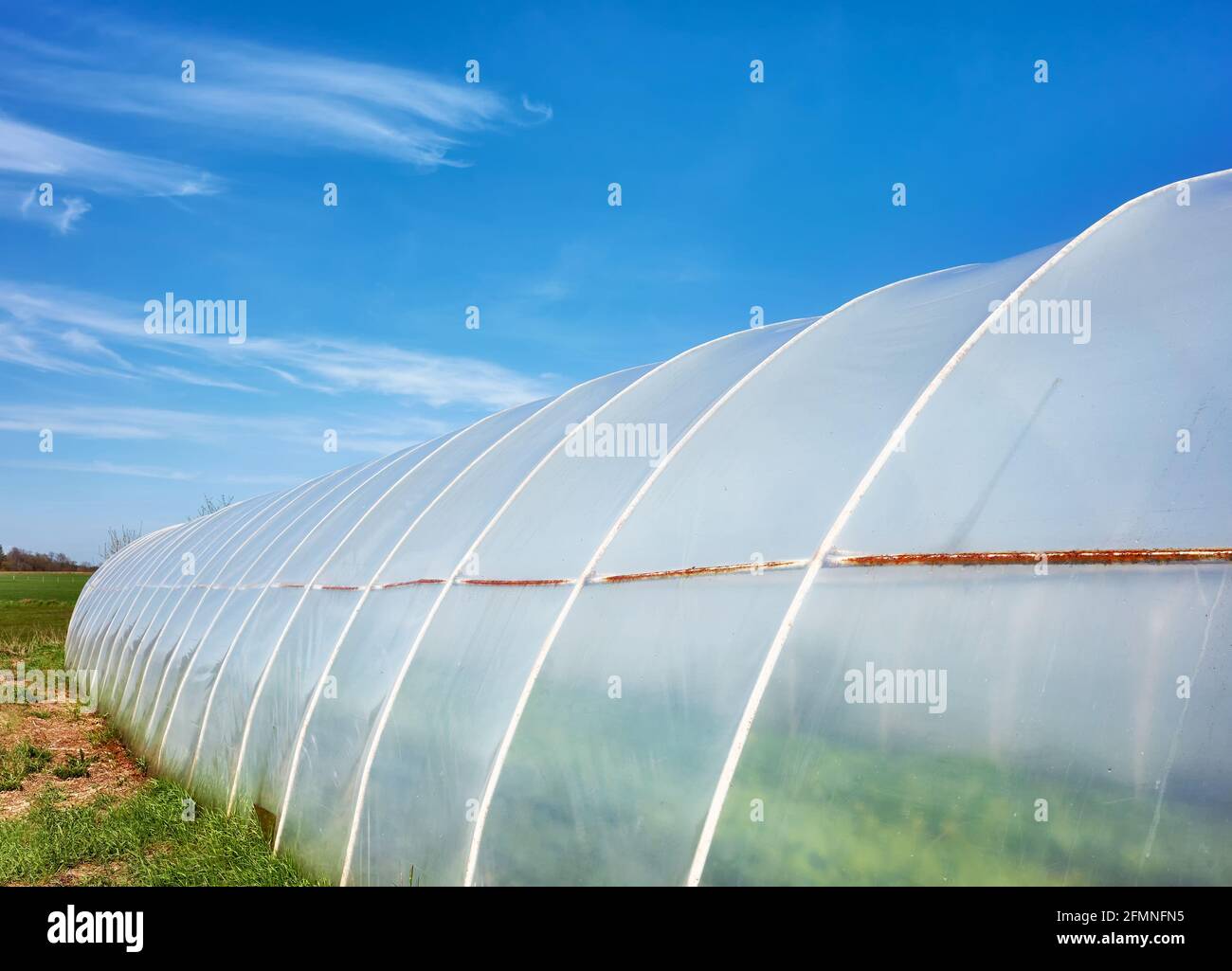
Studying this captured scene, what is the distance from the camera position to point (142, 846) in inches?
347

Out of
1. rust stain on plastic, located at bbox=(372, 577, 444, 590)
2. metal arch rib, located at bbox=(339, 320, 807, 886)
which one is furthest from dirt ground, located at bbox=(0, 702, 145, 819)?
metal arch rib, located at bbox=(339, 320, 807, 886)

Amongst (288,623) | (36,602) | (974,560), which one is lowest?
(36,602)

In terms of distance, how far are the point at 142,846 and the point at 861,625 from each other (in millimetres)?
8356

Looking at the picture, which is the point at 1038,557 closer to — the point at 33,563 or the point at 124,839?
the point at 124,839

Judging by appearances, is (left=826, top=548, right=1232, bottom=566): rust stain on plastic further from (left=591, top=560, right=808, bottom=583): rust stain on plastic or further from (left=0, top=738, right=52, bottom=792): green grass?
(left=0, top=738, right=52, bottom=792): green grass

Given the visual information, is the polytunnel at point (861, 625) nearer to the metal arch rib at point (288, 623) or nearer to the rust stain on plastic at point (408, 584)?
the rust stain on plastic at point (408, 584)

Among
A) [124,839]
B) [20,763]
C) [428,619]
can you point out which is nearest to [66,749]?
[20,763]

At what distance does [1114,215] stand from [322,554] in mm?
9589

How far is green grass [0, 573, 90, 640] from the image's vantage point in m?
39.7

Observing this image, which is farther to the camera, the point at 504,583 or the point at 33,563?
the point at 33,563

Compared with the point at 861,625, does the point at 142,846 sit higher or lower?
lower

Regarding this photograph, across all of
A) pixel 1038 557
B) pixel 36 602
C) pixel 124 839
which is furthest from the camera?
pixel 36 602
